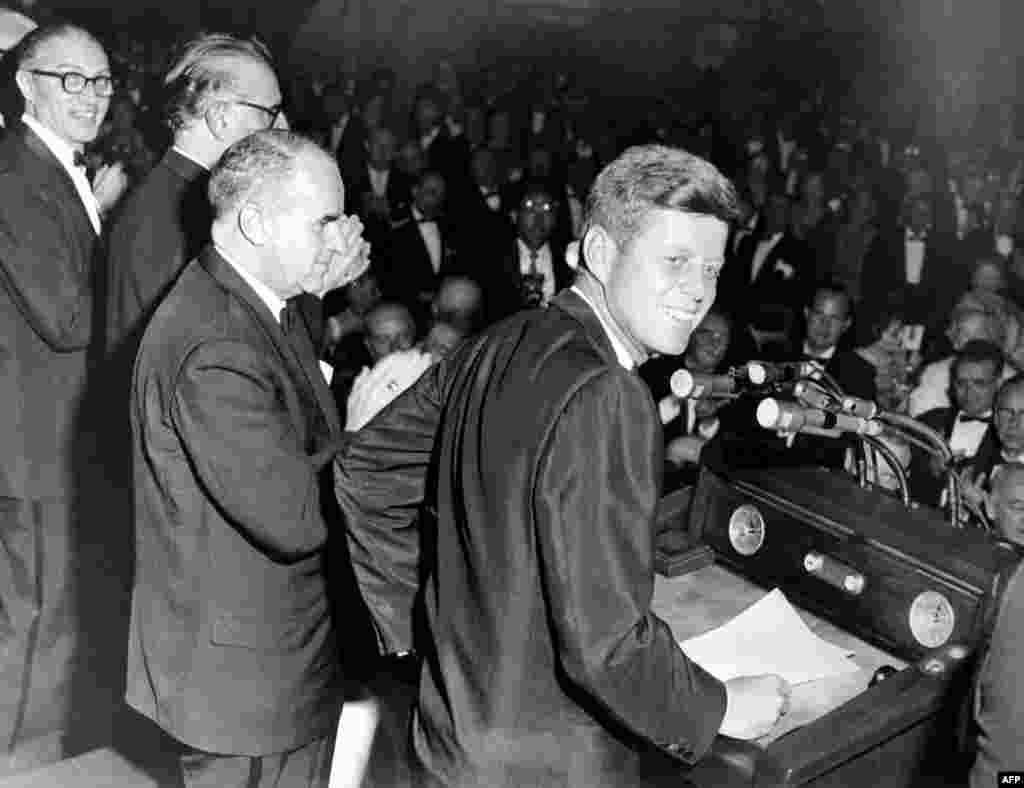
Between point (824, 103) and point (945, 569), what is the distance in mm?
11556

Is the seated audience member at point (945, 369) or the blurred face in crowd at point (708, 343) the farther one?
the seated audience member at point (945, 369)

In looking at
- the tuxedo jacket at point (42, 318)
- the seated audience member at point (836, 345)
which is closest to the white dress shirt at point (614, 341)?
the tuxedo jacket at point (42, 318)

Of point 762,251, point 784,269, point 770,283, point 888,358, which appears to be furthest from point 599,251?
point 762,251

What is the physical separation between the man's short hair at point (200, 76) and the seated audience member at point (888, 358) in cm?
319

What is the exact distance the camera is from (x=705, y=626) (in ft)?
6.77

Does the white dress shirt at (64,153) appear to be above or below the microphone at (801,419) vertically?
above

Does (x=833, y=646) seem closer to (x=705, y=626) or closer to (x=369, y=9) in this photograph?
(x=705, y=626)

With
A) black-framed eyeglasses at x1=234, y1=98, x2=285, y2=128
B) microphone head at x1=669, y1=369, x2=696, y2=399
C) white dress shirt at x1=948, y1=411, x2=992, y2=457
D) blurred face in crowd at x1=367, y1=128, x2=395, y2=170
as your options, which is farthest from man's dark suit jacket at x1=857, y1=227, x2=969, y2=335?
microphone head at x1=669, y1=369, x2=696, y2=399

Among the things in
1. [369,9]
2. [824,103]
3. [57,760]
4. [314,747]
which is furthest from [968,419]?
[369,9]

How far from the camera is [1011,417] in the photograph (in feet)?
13.1

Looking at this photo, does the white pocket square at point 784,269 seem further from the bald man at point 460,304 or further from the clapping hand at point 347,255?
the clapping hand at point 347,255

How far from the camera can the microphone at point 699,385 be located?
6.27 feet

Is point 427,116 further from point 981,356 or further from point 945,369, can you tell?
point 981,356

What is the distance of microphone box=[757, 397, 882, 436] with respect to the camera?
197 centimetres
